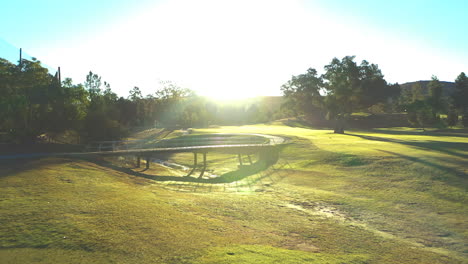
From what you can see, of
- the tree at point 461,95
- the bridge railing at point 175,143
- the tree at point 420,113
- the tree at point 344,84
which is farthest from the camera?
the tree at point 461,95

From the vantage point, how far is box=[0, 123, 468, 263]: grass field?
28.6 ft

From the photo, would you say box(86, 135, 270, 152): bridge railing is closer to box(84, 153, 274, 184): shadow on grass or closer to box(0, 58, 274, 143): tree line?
box(0, 58, 274, 143): tree line

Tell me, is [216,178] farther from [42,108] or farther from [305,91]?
[305,91]

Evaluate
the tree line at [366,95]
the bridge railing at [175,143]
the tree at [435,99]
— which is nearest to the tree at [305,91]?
the tree line at [366,95]

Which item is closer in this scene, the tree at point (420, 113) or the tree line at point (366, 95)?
the tree line at point (366, 95)

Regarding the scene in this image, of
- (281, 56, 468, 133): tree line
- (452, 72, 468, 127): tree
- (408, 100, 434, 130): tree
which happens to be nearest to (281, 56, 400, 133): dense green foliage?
(281, 56, 468, 133): tree line

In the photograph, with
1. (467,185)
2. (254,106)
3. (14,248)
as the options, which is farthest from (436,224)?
(254,106)

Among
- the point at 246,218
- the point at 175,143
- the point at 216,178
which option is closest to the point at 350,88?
the point at 175,143

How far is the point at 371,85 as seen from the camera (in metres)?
75.2

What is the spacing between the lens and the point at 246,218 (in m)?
13.4

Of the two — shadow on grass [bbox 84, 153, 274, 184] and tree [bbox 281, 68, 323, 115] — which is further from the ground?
tree [bbox 281, 68, 323, 115]

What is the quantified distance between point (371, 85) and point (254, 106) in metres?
70.9

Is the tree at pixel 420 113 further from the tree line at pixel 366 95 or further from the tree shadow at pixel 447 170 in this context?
the tree shadow at pixel 447 170

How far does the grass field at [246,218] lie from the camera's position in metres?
8.73
